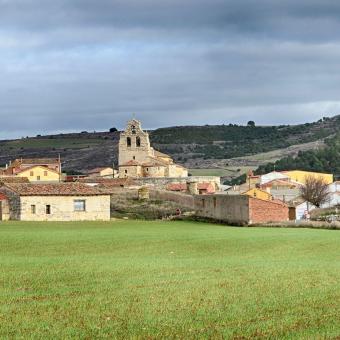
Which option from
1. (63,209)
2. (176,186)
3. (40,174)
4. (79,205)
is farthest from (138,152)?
(63,209)

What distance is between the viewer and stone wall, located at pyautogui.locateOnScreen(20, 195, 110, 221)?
6281cm

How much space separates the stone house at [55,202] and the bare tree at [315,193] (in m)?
42.4

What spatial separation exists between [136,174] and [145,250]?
296 feet

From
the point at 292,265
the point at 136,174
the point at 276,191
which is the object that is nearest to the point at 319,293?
the point at 292,265

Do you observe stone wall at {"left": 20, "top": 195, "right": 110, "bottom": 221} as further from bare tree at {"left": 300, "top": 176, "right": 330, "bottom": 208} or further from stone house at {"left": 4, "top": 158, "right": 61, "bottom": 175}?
stone house at {"left": 4, "top": 158, "right": 61, "bottom": 175}

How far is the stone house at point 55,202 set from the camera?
6275 centimetres

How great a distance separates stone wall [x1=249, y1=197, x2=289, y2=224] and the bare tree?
38286 millimetres

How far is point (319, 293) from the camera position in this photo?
65.6 ft

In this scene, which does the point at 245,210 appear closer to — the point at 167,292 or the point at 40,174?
the point at 167,292

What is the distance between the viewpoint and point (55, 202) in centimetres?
6412

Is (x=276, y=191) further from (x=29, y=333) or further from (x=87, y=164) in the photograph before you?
(x=29, y=333)

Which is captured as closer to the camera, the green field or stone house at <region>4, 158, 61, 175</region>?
the green field

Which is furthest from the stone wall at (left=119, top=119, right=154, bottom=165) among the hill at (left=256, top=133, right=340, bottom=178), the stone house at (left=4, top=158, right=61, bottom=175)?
the hill at (left=256, top=133, right=340, bottom=178)

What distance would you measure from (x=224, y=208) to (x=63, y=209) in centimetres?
1283
